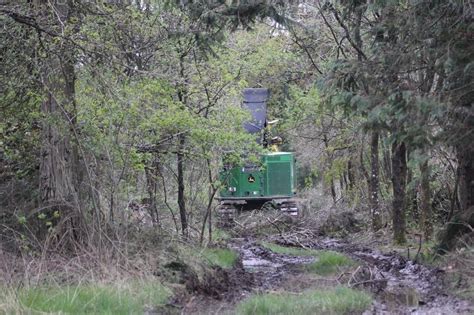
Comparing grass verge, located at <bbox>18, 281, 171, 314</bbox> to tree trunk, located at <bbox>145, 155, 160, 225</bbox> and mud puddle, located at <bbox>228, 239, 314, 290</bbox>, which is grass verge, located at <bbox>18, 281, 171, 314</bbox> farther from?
tree trunk, located at <bbox>145, 155, 160, 225</bbox>

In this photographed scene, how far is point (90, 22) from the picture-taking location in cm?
1113

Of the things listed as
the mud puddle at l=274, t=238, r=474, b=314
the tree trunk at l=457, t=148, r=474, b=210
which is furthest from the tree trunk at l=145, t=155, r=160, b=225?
the tree trunk at l=457, t=148, r=474, b=210

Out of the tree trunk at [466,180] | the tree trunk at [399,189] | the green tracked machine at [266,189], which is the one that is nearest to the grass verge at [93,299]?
the tree trunk at [466,180]

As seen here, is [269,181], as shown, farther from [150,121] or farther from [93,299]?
[93,299]

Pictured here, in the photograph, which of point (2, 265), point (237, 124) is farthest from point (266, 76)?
point (2, 265)

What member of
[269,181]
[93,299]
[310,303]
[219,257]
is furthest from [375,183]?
[93,299]

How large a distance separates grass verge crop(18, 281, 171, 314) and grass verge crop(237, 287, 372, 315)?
131cm

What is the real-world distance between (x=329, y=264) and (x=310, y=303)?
5971mm

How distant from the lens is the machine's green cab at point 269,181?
86.1 ft

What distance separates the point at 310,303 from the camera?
9.68m

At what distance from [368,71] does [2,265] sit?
22.0 feet

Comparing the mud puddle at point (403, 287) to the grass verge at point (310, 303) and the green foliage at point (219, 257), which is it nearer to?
the grass verge at point (310, 303)

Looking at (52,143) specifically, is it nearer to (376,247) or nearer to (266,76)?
(376,247)

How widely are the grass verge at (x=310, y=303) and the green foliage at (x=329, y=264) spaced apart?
3959mm
